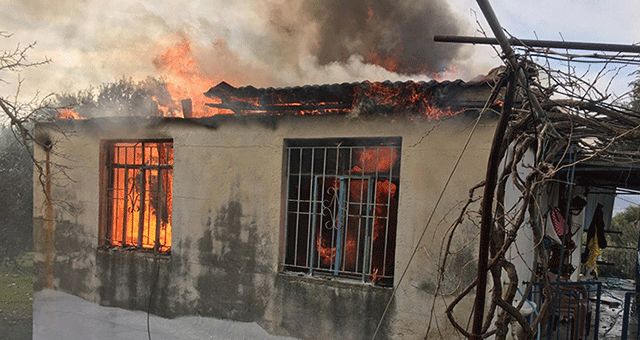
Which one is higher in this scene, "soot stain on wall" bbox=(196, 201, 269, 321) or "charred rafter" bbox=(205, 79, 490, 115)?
"charred rafter" bbox=(205, 79, 490, 115)

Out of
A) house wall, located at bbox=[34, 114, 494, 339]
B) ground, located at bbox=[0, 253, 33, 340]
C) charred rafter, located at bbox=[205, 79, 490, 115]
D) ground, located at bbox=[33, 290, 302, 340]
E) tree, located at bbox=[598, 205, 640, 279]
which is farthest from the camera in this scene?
tree, located at bbox=[598, 205, 640, 279]

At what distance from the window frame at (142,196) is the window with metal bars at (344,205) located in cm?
239

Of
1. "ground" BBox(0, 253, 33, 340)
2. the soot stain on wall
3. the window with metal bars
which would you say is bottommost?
"ground" BBox(0, 253, 33, 340)

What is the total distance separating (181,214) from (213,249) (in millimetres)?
808

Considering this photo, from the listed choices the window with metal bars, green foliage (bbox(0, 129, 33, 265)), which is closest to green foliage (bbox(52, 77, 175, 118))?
the window with metal bars

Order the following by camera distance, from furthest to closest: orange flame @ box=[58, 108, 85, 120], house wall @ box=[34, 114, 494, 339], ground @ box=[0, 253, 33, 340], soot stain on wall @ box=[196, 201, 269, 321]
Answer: ground @ box=[0, 253, 33, 340] → orange flame @ box=[58, 108, 85, 120] → soot stain on wall @ box=[196, 201, 269, 321] → house wall @ box=[34, 114, 494, 339]

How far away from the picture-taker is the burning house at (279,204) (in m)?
5.51

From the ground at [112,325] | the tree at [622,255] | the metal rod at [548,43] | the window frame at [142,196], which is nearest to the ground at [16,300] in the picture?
the ground at [112,325]

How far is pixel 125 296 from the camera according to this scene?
7.45 metres

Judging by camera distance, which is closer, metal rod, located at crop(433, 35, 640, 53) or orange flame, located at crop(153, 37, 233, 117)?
metal rod, located at crop(433, 35, 640, 53)

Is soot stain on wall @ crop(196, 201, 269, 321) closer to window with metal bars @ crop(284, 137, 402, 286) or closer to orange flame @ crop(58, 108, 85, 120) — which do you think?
window with metal bars @ crop(284, 137, 402, 286)

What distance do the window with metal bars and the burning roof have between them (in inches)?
18.5

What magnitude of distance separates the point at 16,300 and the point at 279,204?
16202mm

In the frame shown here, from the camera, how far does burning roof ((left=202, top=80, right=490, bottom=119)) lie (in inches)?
202
